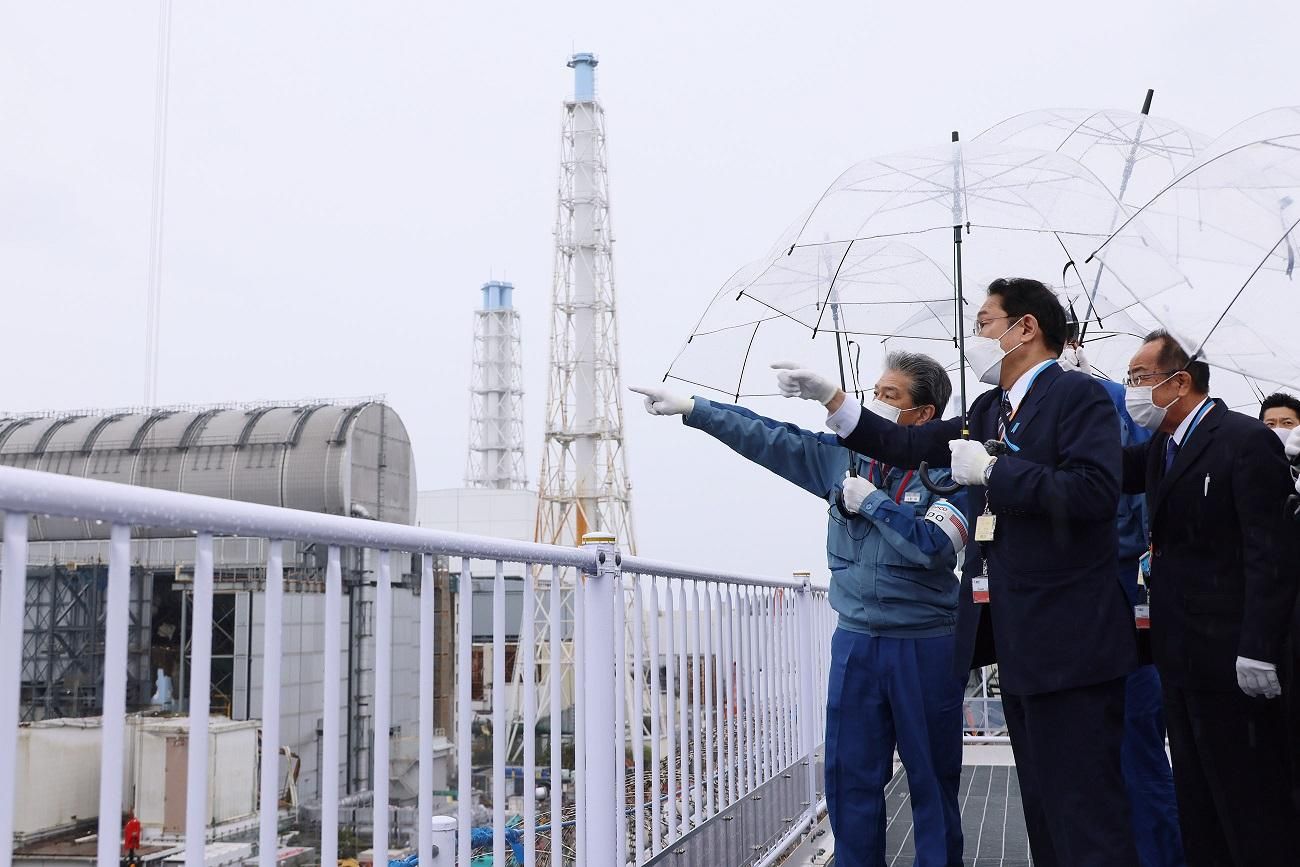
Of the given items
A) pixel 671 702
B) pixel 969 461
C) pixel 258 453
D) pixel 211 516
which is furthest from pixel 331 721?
pixel 258 453

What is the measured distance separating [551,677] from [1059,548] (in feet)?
4.12

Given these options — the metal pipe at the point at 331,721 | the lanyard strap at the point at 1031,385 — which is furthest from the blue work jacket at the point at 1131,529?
the metal pipe at the point at 331,721

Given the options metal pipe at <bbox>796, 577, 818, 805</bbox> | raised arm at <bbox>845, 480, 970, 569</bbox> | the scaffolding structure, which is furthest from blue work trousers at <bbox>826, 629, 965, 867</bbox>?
the scaffolding structure

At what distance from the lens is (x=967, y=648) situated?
2.72 m

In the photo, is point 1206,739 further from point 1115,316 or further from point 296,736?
point 296,736

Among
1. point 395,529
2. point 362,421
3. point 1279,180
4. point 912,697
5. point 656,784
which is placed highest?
point 362,421

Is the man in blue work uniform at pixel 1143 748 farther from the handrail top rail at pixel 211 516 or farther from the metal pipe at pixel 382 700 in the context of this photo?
the metal pipe at pixel 382 700

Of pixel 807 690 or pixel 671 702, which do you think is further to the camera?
pixel 807 690

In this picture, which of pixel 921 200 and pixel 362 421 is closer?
pixel 921 200

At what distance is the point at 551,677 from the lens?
284cm

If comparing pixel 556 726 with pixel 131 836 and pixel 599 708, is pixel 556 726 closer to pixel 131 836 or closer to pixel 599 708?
pixel 599 708

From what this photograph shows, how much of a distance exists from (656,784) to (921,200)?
2.06m

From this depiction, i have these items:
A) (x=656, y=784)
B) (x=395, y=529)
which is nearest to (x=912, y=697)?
(x=656, y=784)

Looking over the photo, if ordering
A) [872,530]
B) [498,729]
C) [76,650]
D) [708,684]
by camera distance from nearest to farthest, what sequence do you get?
[76,650] → [498,729] → [872,530] → [708,684]
